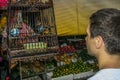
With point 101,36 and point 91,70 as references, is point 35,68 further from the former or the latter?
point 101,36

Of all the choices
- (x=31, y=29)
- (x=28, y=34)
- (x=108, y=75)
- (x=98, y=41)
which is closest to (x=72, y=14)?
(x=31, y=29)

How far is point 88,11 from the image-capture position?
7.23 meters

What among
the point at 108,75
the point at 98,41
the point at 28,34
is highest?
the point at 98,41

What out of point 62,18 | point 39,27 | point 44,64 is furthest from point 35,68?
point 62,18

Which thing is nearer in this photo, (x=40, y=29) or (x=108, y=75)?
(x=108, y=75)

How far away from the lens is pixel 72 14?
274 inches

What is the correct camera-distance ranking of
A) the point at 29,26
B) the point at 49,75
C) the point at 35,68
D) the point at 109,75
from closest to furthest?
the point at 109,75, the point at 29,26, the point at 35,68, the point at 49,75

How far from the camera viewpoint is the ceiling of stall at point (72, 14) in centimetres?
675

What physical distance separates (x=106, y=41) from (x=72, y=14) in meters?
5.47

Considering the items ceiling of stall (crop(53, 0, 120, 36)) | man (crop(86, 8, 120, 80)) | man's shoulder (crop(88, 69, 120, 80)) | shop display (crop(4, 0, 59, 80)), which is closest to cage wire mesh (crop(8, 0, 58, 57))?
shop display (crop(4, 0, 59, 80))

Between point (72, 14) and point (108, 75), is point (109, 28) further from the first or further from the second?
point (72, 14)

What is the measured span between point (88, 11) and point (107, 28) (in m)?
5.78

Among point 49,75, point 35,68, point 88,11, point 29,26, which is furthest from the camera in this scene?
point 88,11

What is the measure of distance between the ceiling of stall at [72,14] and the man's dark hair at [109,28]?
5.13 metres
